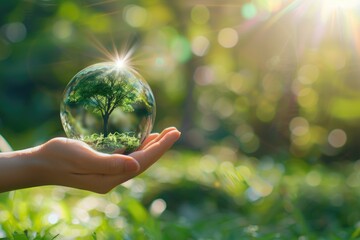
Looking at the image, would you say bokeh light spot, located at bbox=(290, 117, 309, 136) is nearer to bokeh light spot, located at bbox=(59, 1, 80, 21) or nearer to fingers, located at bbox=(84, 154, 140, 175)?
bokeh light spot, located at bbox=(59, 1, 80, 21)

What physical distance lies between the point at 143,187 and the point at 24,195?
125 cm

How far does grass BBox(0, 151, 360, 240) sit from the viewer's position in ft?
10.6

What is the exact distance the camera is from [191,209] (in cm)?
461

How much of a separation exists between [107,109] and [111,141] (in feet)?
0.45

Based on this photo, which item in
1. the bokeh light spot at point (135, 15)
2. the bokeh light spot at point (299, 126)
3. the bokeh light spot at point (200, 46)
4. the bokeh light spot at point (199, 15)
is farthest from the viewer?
the bokeh light spot at point (135, 15)

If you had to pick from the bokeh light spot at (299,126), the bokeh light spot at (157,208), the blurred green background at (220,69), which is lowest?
the bokeh light spot at (157,208)

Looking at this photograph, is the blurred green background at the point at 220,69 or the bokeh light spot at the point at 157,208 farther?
the blurred green background at the point at 220,69

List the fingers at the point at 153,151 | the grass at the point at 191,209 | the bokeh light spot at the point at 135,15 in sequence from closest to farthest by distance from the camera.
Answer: the fingers at the point at 153,151, the grass at the point at 191,209, the bokeh light spot at the point at 135,15

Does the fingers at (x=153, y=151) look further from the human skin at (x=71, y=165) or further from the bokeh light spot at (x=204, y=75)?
the bokeh light spot at (x=204, y=75)

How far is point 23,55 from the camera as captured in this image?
37.0 feet

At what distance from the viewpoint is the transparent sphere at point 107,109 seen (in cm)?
263

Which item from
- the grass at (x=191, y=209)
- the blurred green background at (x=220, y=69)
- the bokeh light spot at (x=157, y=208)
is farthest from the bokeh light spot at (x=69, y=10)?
the bokeh light spot at (x=157, y=208)

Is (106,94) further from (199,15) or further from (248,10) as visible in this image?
(199,15)

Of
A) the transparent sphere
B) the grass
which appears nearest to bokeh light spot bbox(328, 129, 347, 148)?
the grass
